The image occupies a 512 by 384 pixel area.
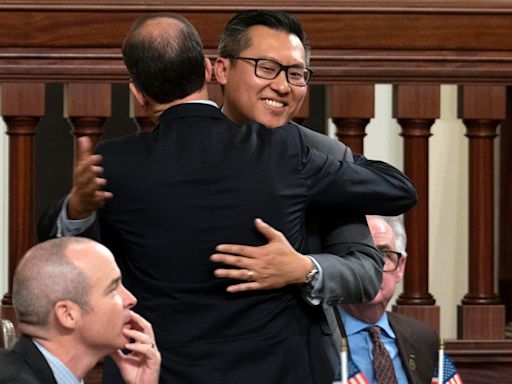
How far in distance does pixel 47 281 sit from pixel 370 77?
144cm

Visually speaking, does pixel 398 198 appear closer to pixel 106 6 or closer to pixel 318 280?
pixel 318 280

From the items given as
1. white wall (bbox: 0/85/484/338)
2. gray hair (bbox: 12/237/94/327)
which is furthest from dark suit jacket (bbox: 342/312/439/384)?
gray hair (bbox: 12/237/94/327)

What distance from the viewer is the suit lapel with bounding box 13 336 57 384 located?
7.83 ft

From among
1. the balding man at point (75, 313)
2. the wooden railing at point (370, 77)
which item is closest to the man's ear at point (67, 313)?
the balding man at point (75, 313)

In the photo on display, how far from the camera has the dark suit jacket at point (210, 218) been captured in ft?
7.83

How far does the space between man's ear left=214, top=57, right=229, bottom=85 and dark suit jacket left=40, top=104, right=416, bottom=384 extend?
0.36 m

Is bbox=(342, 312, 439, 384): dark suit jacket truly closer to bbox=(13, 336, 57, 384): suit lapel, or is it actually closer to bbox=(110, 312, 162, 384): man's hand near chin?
bbox=(110, 312, 162, 384): man's hand near chin

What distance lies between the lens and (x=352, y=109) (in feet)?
12.1

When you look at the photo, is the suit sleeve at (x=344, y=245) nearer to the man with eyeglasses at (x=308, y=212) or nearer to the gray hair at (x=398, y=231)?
the man with eyeglasses at (x=308, y=212)

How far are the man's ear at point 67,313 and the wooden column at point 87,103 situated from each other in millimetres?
1190

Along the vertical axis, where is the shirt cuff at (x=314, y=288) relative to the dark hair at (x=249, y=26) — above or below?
below

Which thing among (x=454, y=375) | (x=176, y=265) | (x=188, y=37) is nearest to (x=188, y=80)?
(x=188, y=37)

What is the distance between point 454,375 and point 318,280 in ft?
2.82

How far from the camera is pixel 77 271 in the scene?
8.14 ft
